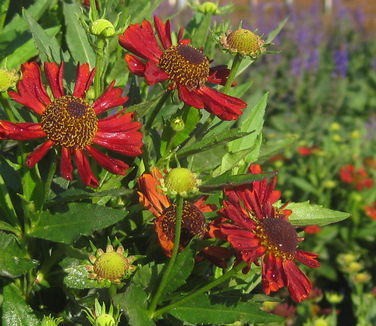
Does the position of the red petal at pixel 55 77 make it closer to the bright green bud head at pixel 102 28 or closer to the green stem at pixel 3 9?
the bright green bud head at pixel 102 28

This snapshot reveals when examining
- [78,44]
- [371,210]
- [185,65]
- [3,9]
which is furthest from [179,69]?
[371,210]

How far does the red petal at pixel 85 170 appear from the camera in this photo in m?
0.72

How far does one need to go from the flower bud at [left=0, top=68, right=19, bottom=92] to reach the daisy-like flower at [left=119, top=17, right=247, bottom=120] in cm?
14

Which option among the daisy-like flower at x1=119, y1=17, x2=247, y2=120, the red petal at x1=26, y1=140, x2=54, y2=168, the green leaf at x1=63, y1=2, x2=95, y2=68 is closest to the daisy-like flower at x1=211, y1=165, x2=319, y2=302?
the daisy-like flower at x1=119, y1=17, x2=247, y2=120

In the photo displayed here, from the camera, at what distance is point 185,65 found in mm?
823

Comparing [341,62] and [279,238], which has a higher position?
[279,238]

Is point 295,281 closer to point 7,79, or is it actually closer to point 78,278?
point 78,278

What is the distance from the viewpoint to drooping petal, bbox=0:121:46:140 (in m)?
0.71

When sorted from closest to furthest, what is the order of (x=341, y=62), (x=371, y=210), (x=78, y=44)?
(x=78, y=44)
(x=371, y=210)
(x=341, y=62)

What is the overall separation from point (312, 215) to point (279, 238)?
13 centimetres

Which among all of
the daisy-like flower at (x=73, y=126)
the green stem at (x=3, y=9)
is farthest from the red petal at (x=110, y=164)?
the green stem at (x=3, y=9)

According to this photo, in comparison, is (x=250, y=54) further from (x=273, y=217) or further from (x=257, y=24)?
(x=257, y=24)

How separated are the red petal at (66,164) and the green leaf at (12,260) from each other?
120 mm

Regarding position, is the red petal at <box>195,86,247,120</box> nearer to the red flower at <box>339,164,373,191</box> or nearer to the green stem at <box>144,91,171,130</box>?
the green stem at <box>144,91,171,130</box>
